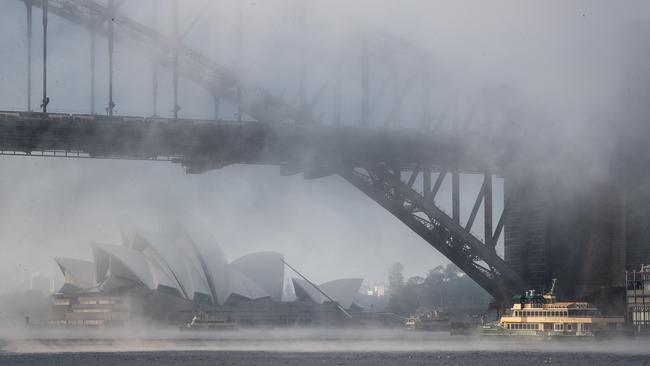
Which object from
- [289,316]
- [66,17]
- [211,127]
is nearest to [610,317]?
[211,127]

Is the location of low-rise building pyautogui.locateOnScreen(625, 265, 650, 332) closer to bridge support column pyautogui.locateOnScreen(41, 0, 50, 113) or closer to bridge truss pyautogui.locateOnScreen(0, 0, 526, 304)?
bridge truss pyautogui.locateOnScreen(0, 0, 526, 304)

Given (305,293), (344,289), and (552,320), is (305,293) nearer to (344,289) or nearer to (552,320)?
(344,289)

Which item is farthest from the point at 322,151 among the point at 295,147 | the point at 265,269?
the point at 265,269

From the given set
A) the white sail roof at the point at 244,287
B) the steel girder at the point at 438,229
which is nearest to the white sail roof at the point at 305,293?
the white sail roof at the point at 244,287

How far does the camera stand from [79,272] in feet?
477

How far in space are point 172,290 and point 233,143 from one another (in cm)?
5201

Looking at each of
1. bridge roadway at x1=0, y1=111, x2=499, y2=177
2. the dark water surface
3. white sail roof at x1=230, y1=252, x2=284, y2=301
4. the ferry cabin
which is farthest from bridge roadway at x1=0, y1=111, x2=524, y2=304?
white sail roof at x1=230, y1=252, x2=284, y2=301

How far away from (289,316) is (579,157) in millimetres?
59866

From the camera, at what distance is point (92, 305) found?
469ft

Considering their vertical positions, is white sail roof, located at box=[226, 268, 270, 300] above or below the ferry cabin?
above

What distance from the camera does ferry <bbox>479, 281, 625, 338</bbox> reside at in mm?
83312

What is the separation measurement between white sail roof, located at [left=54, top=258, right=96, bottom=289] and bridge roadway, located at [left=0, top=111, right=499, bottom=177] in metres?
59.0

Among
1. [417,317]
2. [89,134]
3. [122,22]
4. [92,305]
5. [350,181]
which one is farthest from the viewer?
[92,305]

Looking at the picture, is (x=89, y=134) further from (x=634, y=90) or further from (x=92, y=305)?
(x=92, y=305)
